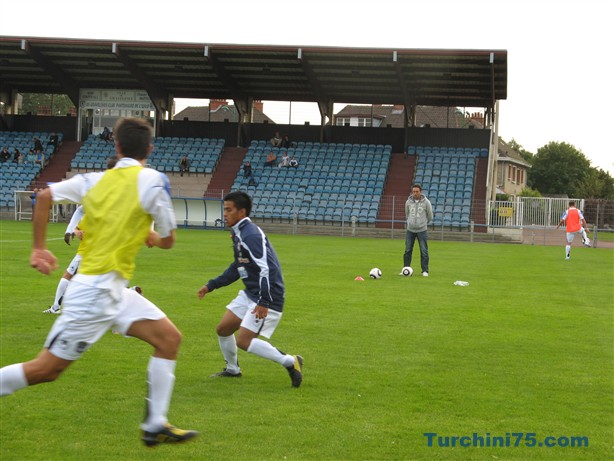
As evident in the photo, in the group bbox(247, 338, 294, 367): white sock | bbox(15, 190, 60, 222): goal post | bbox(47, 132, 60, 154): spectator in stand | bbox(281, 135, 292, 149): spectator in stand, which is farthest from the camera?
bbox(47, 132, 60, 154): spectator in stand

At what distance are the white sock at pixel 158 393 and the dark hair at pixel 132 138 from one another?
136cm

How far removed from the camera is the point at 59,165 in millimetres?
48188

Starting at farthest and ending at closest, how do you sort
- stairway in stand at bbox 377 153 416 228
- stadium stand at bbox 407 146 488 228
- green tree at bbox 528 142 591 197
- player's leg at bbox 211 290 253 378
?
1. green tree at bbox 528 142 591 197
2. stairway in stand at bbox 377 153 416 228
3. stadium stand at bbox 407 146 488 228
4. player's leg at bbox 211 290 253 378

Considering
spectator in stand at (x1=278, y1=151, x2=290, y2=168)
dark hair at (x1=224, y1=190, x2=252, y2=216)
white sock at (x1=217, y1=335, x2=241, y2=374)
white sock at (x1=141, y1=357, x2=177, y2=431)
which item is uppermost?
spectator in stand at (x1=278, y1=151, x2=290, y2=168)

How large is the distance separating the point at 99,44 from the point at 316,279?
2927 centimetres

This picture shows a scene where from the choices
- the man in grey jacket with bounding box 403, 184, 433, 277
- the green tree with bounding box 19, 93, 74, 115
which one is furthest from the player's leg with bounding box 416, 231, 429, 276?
the green tree with bounding box 19, 93, 74, 115

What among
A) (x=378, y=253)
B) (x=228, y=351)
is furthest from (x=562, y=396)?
(x=378, y=253)

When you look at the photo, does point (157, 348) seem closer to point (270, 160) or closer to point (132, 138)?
point (132, 138)

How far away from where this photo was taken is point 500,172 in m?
82.0

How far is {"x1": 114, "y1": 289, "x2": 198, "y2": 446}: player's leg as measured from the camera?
17.8 feet

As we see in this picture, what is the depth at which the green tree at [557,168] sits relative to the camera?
341 ft

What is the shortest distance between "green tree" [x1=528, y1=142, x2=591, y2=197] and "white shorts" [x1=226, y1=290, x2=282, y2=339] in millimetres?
100392

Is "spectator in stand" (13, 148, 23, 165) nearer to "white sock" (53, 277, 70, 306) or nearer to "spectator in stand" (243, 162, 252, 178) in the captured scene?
"spectator in stand" (243, 162, 252, 178)

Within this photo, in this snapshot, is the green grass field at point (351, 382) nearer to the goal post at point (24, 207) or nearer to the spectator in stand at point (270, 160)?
the goal post at point (24, 207)
